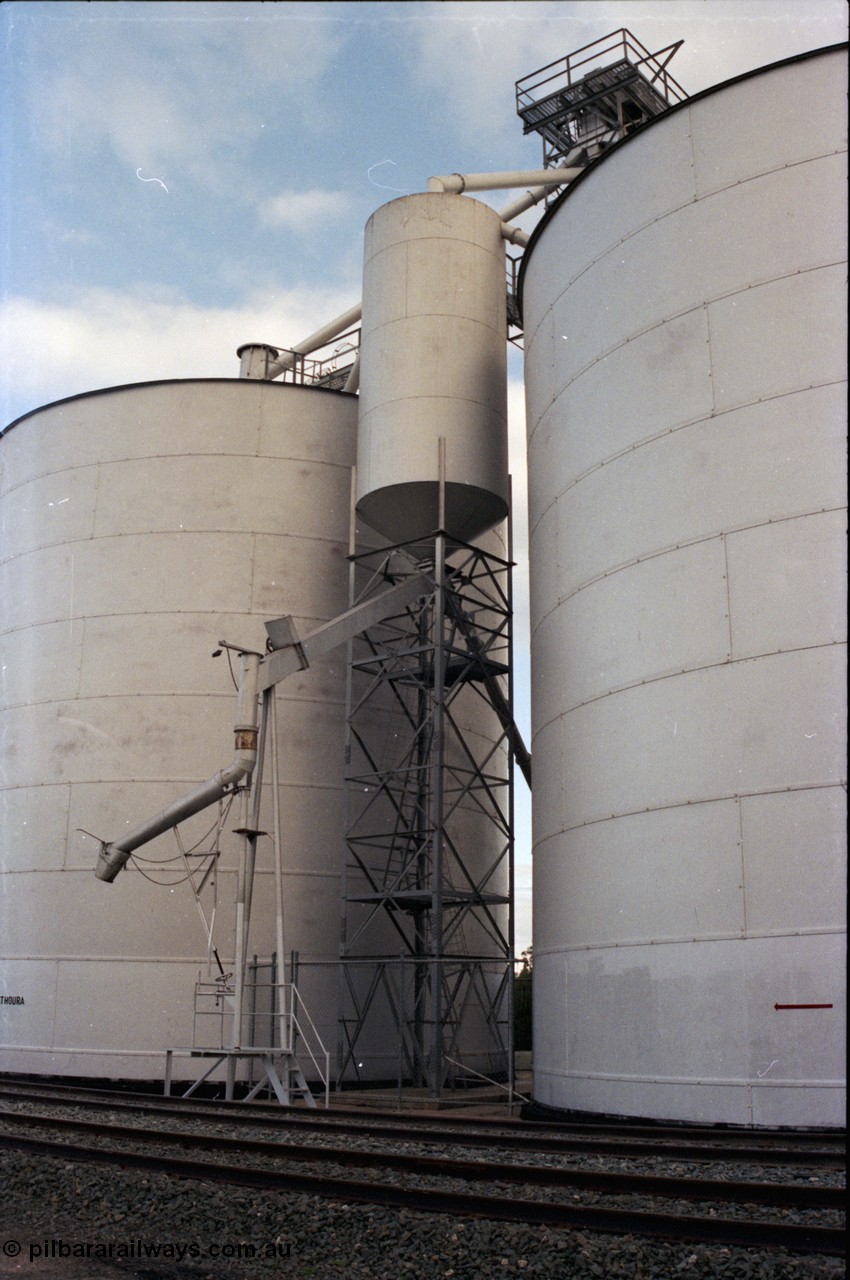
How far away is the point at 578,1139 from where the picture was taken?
1227cm

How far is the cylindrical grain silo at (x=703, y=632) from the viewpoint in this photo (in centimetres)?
1366

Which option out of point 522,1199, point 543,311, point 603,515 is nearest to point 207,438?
point 543,311

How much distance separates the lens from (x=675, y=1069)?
47.1ft

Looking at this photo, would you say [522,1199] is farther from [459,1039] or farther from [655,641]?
[459,1039]

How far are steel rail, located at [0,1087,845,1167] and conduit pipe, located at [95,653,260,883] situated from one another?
4.96m

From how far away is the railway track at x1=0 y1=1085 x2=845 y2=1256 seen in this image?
7.84 meters

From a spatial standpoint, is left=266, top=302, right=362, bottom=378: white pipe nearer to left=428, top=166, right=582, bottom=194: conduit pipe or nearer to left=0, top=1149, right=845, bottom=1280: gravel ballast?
left=428, top=166, right=582, bottom=194: conduit pipe

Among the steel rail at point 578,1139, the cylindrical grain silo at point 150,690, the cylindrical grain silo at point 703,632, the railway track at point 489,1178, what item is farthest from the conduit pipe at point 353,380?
the railway track at point 489,1178

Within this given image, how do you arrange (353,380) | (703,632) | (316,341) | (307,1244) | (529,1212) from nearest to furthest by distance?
(529,1212) < (307,1244) < (703,632) < (353,380) < (316,341)

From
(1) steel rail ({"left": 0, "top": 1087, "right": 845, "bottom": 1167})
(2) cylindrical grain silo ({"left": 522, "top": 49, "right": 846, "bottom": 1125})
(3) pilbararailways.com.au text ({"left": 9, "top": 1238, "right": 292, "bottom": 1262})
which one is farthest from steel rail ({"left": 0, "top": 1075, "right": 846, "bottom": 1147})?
(3) pilbararailways.com.au text ({"left": 9, "top": 1238, "right": 292, "bottom": 1262})

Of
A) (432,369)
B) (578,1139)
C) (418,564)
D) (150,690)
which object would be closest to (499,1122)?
(578,1139)

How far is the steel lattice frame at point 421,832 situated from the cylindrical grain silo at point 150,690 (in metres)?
0.67

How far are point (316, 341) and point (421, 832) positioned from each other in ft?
47.7

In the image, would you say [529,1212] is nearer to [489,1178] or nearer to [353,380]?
[489,1178]
